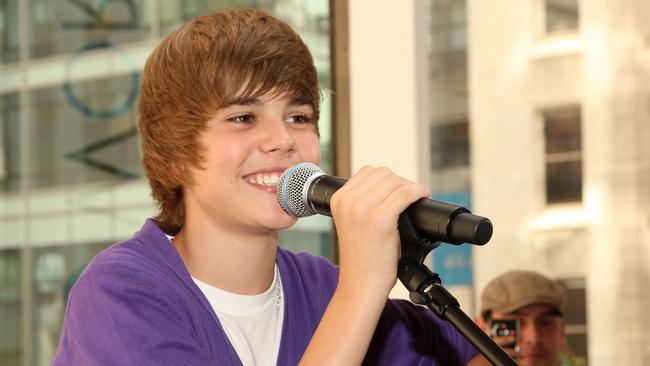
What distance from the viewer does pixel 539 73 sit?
2129 mm

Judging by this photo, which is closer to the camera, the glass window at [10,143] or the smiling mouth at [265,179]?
the smiling mouth at [265,179]

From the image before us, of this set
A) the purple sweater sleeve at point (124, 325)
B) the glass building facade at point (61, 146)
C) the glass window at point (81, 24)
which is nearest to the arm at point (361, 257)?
the purple sweater sleeve at point (124, 325)

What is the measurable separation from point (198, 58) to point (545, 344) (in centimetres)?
111

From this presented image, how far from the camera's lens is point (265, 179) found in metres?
1.17

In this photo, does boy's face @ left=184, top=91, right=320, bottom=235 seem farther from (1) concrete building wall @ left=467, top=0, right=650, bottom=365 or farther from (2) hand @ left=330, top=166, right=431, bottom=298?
(1) concrete building wall @ left=467, top=0, right=650, bottom=365

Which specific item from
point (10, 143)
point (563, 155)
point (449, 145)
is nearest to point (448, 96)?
point (449, 145)

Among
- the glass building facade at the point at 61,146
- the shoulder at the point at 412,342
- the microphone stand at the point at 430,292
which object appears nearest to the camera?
the microphone stand at the point at 430,292

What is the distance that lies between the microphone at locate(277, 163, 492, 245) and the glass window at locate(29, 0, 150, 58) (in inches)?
75.5

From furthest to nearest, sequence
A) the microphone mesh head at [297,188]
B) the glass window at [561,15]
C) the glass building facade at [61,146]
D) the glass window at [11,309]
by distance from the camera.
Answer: the glass window at [11,309] < the glass building facade at [61,146] < the glass window at [561,15] < the microphone mesh head at [297,188]

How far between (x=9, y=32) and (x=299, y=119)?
2.17 m

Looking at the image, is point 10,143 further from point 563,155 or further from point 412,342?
point 412,342

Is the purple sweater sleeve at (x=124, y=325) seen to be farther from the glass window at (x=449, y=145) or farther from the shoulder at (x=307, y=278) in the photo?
the glass window at (x=449, y=145)

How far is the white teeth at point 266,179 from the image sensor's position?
1165 mm

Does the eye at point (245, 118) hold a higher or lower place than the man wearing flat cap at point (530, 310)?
higher
